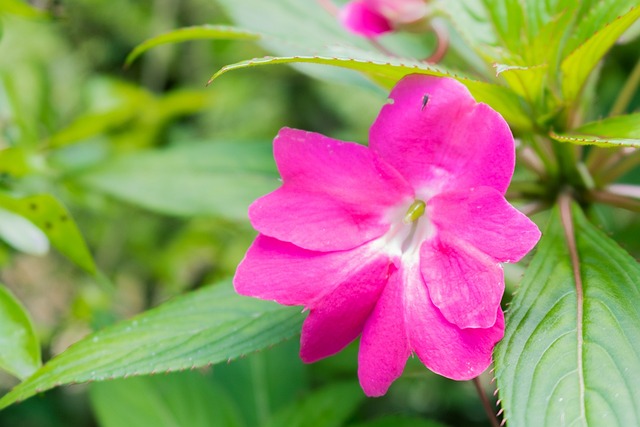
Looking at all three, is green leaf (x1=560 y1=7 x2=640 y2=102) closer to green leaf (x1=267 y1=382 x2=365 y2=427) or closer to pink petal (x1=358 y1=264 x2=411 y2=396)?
pink petal (x1=358 y1=264 x2=411 y2=396)

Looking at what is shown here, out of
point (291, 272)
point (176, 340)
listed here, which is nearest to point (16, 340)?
point (176, 340)

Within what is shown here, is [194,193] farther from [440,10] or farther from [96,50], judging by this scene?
[96,50]

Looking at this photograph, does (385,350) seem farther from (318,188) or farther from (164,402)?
(164,402)

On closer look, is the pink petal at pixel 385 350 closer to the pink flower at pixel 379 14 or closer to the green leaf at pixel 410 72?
Answer: the green leaf at pixel 410 72

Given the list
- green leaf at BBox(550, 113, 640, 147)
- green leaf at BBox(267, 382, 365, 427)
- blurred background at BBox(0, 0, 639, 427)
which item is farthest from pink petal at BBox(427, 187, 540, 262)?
green leaf at BBox(267, 382, 365, 427)

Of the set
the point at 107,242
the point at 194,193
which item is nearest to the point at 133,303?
the point at 107,242

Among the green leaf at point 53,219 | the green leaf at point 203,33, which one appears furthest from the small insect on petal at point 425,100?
the green leaf at point 53,219
